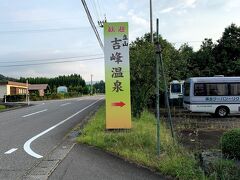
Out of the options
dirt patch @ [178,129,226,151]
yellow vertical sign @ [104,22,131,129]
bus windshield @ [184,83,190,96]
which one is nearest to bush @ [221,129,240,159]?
dirt patch @ [178,129,226,151]

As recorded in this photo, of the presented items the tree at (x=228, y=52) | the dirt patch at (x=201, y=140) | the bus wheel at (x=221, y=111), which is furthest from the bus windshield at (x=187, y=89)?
the tree at (x=228, y=52)

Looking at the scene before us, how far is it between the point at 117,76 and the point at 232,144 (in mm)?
6406

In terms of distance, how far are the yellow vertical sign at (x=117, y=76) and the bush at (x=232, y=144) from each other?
584 centimetres

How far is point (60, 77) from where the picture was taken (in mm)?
141875

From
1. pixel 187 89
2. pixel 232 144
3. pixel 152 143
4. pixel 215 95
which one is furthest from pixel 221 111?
pixel 232 144

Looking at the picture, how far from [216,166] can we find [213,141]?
5.56 metres

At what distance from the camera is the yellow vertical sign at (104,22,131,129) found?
13250mm

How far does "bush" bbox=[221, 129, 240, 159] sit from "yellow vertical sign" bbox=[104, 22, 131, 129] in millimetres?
5839

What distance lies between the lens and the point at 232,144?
24.7 feet

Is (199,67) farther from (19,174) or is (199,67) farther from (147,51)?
(19,174)

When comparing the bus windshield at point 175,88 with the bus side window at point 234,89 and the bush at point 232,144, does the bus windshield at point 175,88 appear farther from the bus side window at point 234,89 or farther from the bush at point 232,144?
the bush at point 232,144

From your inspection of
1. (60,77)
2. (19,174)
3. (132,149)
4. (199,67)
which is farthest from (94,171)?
(60,77)

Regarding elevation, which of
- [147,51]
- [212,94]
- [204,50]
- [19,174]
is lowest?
[19,174]

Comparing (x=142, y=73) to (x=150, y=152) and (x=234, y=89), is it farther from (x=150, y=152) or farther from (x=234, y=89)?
(x=234, y=89)
